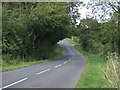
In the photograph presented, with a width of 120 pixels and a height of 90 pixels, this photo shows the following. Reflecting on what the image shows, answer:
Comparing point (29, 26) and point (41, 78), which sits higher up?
point (29, 26)

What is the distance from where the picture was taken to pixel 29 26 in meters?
28.3

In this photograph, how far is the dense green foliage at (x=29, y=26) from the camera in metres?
24.2

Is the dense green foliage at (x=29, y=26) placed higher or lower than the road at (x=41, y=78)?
higher

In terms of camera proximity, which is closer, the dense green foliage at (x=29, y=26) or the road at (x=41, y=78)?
the road at (x=41, y=78)

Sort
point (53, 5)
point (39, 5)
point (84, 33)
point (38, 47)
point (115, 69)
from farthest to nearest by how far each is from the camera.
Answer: point (84, 33) < point (38, 47) < point (53, 5) < point (39, 5) < point (115, 69)

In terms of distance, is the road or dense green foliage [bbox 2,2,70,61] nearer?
the road

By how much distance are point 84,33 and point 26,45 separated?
29.1m

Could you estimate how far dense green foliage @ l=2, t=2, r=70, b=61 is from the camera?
2417cm

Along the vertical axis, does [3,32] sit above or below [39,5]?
below

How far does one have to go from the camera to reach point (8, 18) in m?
23.5

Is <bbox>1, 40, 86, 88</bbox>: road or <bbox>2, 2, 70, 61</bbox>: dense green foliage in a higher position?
<bbox>2, 2, 70, 61</bbox>: dense green foliage

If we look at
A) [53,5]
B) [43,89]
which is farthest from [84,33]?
[43,89]

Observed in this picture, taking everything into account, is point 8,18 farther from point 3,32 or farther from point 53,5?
point 53,5

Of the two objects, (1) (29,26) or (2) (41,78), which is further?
(1) (29,26)
